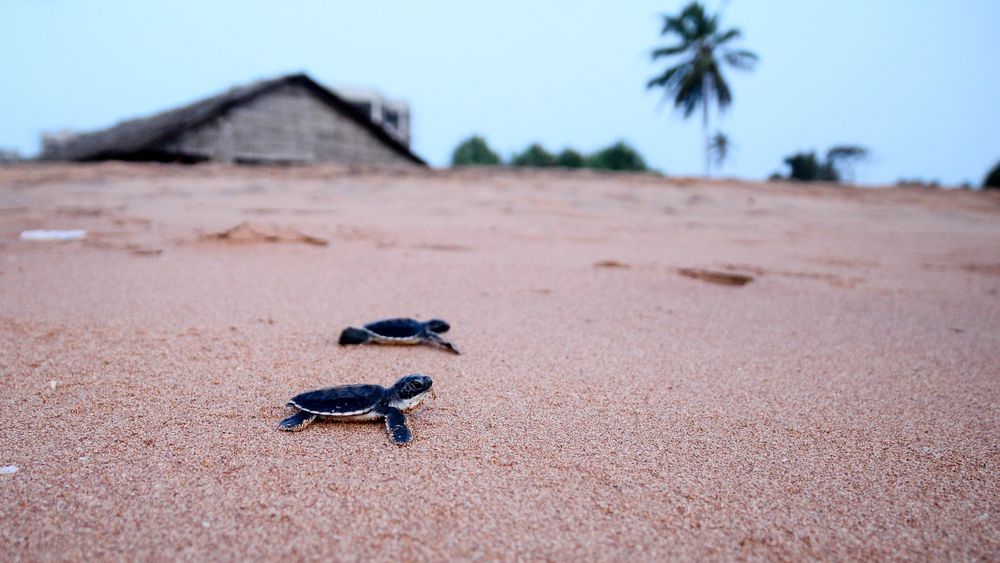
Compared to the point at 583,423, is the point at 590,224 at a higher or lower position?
higher

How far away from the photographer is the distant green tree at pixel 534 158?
27422mm

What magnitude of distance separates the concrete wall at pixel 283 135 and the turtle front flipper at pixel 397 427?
10202 mm

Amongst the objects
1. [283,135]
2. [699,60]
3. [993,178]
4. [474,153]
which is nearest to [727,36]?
[699,60]

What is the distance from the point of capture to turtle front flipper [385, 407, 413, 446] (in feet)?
4.55

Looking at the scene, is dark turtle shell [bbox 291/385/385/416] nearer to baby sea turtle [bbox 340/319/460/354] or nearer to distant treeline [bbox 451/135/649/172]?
baby sea turtle [bbox 340/319/460/354]

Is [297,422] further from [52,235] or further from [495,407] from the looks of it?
[52,235]

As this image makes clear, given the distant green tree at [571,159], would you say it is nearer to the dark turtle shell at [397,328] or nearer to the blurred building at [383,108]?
the blurred building at [383,108]

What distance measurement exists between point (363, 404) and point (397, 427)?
0.12m

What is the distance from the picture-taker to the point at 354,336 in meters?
2.12

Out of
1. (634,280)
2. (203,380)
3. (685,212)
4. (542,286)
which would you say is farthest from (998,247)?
(203,380)

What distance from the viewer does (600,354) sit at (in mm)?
2152

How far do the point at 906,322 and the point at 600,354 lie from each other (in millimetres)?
1827

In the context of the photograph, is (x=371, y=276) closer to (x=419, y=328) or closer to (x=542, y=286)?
(x=542, y=286)

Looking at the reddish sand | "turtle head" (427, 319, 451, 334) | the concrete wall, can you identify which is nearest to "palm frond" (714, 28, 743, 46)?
the concrete wall
